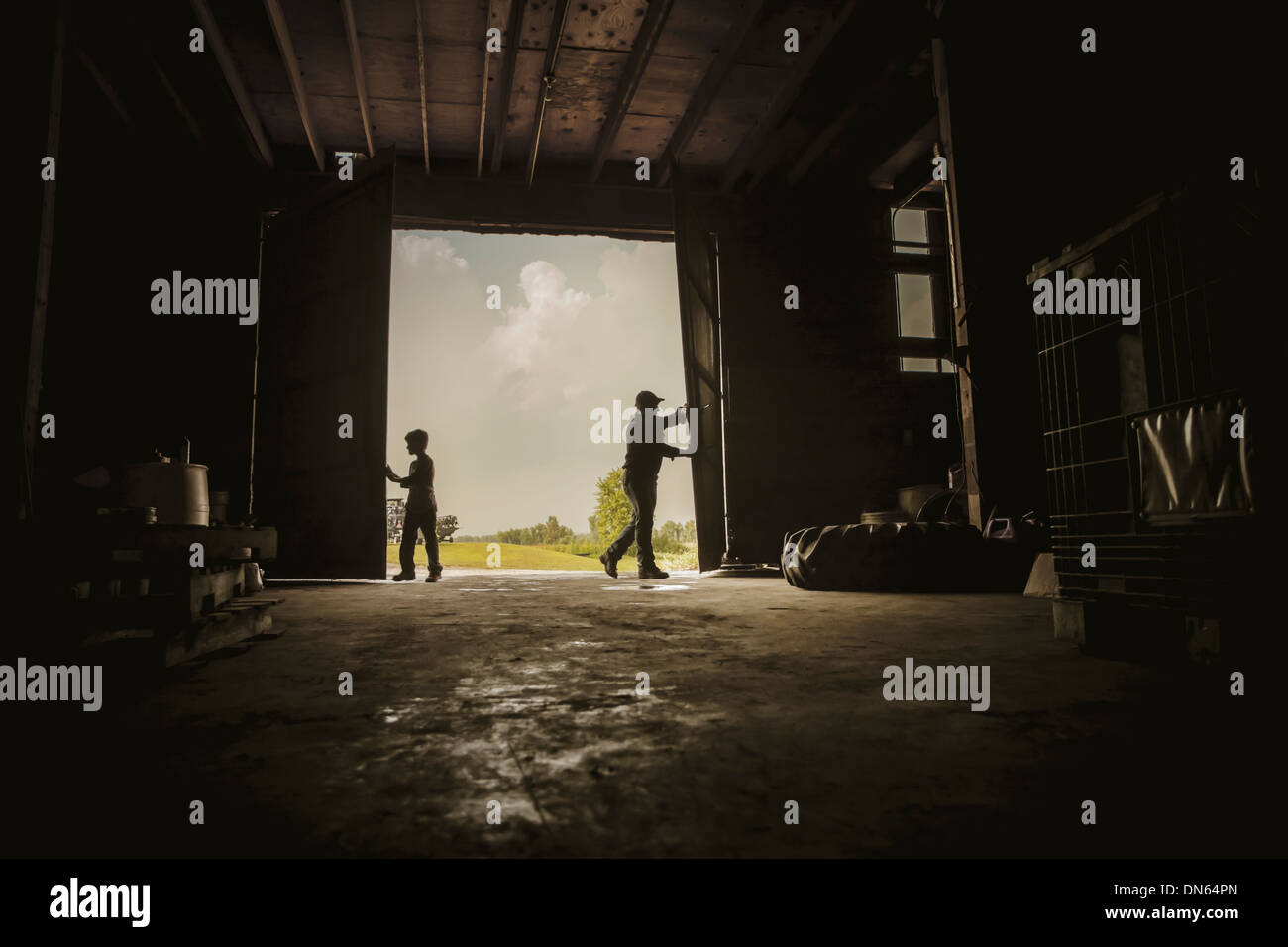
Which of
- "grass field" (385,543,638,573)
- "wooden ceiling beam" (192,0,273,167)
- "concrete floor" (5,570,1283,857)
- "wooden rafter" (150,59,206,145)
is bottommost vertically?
"grass field" (385,543,638,573)

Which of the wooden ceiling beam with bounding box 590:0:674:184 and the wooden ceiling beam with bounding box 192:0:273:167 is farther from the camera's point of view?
the wooden ceiling beam with bounding box 590:0:674:184

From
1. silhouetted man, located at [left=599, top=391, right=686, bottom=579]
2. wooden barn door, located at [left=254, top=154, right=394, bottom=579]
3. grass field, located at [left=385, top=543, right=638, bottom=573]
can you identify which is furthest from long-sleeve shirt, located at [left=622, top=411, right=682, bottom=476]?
grass field, located at [left=385, top=543, right=638, bottom=573]

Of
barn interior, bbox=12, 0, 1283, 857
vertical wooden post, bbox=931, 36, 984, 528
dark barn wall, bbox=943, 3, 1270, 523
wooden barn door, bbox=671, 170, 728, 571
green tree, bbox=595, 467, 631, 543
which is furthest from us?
green tree, bbox=595, 467, 631, 543

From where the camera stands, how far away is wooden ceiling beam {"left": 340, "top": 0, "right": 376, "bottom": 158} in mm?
5513

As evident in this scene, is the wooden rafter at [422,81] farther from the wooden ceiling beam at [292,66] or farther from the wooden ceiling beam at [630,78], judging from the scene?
the wooden ceiling beam at [630,78]

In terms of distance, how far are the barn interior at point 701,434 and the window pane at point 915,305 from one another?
0.09 meters

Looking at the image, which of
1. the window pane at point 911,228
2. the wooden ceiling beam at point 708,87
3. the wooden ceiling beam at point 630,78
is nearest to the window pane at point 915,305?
the window pane at point 911,228

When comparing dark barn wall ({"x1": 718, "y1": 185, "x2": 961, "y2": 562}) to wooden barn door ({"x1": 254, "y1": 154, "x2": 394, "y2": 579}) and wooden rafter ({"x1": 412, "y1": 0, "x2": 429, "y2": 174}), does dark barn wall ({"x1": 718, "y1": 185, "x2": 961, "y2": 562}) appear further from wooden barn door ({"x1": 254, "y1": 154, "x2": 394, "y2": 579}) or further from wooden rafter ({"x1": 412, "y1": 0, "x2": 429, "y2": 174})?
wooden barn door ({"x1": 254, "y1": 154, "x2": 394, "y2": 579})

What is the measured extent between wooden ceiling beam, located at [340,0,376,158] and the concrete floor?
5.77m

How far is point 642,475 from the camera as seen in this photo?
705cm

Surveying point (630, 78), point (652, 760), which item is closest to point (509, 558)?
point (630, 78)
